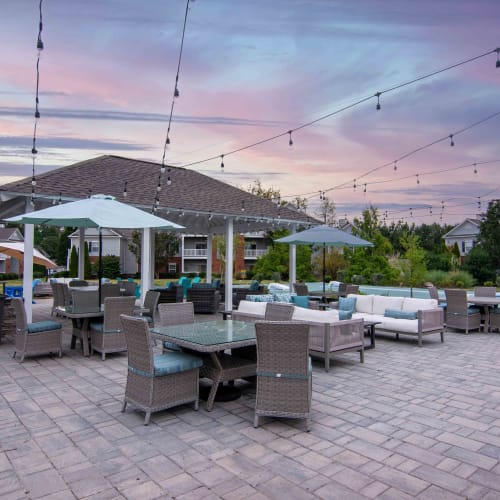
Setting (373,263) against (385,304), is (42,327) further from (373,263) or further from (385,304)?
(373,263)

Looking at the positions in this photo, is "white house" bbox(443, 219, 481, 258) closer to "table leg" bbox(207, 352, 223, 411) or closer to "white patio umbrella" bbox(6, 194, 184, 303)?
"white patio umbrella" bbox(6, 194, 184, 303)

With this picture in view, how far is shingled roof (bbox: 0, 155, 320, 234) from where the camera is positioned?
9406 mm

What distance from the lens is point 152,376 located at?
3.99 meters

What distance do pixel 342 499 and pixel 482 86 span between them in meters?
9.38

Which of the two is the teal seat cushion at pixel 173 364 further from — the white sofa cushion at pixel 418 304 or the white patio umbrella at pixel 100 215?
the white sofa cushion at pixel 418 304

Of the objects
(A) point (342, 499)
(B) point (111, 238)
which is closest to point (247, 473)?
(A) point (342, 499)

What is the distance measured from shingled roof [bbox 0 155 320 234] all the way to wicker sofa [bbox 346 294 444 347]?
15.1 ft

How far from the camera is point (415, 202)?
71.2 ft

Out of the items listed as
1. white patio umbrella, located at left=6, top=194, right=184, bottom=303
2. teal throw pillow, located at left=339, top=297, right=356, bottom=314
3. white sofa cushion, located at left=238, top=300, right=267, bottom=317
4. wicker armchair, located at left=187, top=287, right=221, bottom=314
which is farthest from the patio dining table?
wicker armchair, located at left=187, top=287, right=221, bottom=314

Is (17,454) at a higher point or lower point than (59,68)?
lower

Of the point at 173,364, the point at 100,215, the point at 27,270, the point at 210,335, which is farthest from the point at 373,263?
the point at 173,364

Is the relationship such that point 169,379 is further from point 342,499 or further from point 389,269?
point 389,269

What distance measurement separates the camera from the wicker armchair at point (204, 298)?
1226cm

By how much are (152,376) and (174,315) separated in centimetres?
167
